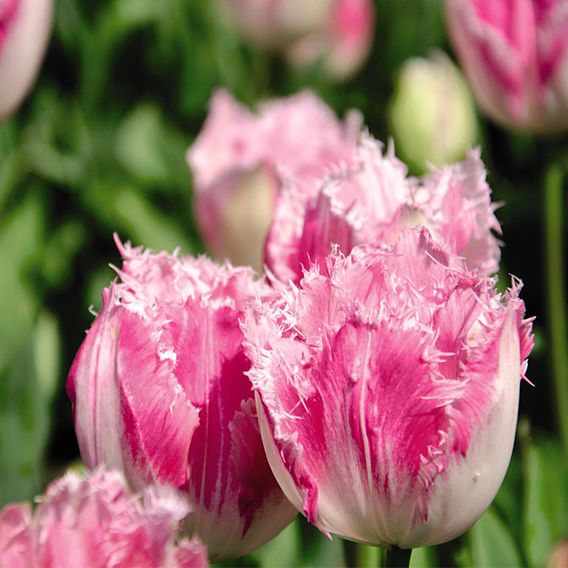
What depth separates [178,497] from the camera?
0.54 m

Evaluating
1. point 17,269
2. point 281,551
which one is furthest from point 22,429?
A: point 17,269

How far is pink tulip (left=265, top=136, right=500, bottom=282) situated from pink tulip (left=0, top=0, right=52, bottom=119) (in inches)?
12.4

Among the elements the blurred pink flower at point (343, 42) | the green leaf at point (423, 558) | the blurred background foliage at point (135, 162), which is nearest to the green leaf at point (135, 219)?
the blurred background foliage at point (135, 162)

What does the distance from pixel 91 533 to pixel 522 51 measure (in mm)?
769

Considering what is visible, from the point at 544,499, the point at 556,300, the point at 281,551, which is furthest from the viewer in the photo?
the point at 556,300

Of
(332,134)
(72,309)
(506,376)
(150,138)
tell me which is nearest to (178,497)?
(506,376)

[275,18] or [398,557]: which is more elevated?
A: [398,557]

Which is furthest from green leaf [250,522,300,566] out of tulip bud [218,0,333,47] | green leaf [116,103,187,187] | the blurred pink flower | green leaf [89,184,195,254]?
the blurred pink flower

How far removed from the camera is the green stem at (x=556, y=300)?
1.18 meters

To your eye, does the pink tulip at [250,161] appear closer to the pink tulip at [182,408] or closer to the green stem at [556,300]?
the green stem at [556,300]

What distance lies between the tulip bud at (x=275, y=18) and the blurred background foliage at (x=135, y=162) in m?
0.09

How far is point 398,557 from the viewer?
54 cm

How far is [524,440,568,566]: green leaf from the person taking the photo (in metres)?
0.83

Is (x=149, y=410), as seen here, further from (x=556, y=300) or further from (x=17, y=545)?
(x=556, y=300)
